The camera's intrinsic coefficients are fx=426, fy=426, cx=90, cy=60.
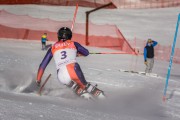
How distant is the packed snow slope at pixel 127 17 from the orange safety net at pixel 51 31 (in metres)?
5.88

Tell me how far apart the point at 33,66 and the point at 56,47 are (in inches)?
293

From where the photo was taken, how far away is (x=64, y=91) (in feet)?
27.9

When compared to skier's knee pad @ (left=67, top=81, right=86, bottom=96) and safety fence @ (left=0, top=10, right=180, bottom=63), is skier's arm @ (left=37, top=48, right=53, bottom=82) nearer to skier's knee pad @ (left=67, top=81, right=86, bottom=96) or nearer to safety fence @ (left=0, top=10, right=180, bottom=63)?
skier's knee pad @ (left=67, top=81, right=86, bottom=96)

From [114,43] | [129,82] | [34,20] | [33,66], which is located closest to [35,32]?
[34,20]

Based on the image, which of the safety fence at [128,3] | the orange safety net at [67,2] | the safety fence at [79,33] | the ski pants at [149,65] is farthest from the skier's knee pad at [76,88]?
the safety fence at [128,3]

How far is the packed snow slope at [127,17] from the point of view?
38844 mm

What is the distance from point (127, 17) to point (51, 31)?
13.0m

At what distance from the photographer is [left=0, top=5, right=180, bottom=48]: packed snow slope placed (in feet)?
127

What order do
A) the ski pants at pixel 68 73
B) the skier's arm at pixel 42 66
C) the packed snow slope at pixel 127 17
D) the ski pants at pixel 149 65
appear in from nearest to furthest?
the ski pants at pixel 68 73, the skier's arm at pixel 42 66, the ski pants at pixel 149 65, the packed snow slope at pixel 127 17

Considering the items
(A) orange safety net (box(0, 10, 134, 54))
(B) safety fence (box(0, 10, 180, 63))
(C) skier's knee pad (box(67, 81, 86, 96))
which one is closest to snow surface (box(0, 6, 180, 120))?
(C) skier's knee pad (box(67, 81, 86, 96))

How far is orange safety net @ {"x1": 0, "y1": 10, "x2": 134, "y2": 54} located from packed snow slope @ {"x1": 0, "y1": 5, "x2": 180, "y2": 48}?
19.3 ft

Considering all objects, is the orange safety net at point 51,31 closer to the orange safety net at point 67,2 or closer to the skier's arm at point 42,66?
the orange safety net at point 67,2

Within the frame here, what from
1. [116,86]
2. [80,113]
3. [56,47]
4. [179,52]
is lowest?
[179,52]

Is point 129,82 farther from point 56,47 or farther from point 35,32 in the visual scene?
point 35,32
